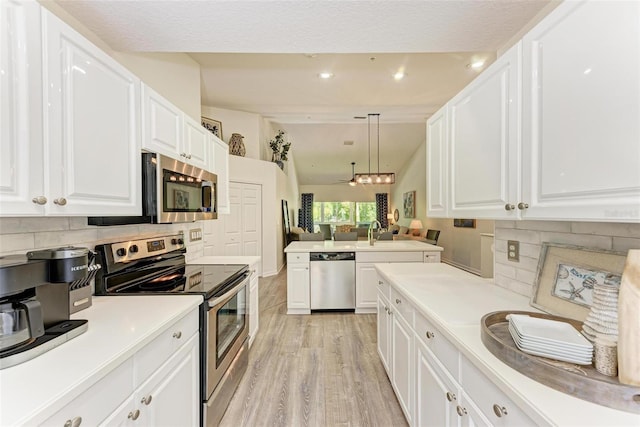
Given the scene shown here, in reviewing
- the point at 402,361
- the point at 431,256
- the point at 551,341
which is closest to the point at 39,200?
the point at 551,341

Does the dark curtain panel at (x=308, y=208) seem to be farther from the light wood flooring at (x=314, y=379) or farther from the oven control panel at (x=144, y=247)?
the oven control panel at (x=144, y=247)

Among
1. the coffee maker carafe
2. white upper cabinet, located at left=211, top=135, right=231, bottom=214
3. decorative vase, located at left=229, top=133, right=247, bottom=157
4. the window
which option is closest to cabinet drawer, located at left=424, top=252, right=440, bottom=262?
white upper cabinet, located at left=211, top=135, right=231, bottom=214

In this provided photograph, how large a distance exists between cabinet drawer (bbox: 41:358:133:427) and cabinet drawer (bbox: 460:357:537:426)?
4.10 feet

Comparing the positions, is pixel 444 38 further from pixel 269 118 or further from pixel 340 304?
pixel 269 118

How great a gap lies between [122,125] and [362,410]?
234 cm

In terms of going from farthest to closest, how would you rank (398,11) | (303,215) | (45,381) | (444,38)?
(303,215)
(444,38)
(398,11)
(45,381)

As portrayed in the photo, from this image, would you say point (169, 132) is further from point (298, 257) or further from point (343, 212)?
point (343, 212)

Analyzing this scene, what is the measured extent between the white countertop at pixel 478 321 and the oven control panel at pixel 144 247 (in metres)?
1.75

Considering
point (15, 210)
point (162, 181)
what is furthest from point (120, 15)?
point (15, 210)

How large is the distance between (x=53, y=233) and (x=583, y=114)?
2.25 metres

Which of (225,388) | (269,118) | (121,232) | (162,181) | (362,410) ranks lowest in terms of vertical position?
(362,410)

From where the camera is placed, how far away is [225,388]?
5.98 ft

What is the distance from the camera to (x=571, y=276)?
118cm

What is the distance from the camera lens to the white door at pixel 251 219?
5.42 m
